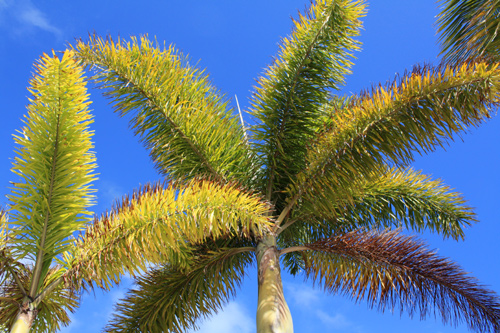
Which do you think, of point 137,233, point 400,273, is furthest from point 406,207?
point 137,233

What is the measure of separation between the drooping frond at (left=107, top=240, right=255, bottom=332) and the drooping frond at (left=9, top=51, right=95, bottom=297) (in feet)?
9.28

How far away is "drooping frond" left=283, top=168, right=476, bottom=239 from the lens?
8086mm

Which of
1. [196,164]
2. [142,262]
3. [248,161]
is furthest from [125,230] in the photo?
[248,161]

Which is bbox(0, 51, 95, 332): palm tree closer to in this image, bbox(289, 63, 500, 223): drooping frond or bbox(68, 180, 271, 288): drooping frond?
bbox(68, 180, 271, 288): drooping frond

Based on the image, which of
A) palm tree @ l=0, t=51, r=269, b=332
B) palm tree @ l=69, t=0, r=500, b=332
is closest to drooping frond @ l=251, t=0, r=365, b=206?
palm tree @ l=69, t=0, r=500, b=332

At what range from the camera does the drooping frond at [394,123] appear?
5.61 m

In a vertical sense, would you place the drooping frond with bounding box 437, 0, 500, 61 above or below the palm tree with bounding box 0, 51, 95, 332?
above

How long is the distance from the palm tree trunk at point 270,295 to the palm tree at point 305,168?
0.02 meters

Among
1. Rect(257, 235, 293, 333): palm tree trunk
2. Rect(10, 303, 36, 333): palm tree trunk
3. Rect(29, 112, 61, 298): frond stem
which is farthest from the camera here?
Rect(257, 235, 293, 333): palm tree trunk

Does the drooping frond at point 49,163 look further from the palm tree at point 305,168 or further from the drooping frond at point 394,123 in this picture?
the drooping frond at point 394,123

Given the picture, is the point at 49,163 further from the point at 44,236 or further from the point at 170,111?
the point at 170,111

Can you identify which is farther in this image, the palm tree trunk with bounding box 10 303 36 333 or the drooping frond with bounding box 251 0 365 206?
the drooping frond with bounding box 251 0 365 206

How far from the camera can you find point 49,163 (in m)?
4.76

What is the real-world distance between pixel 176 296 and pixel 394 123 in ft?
14.3
